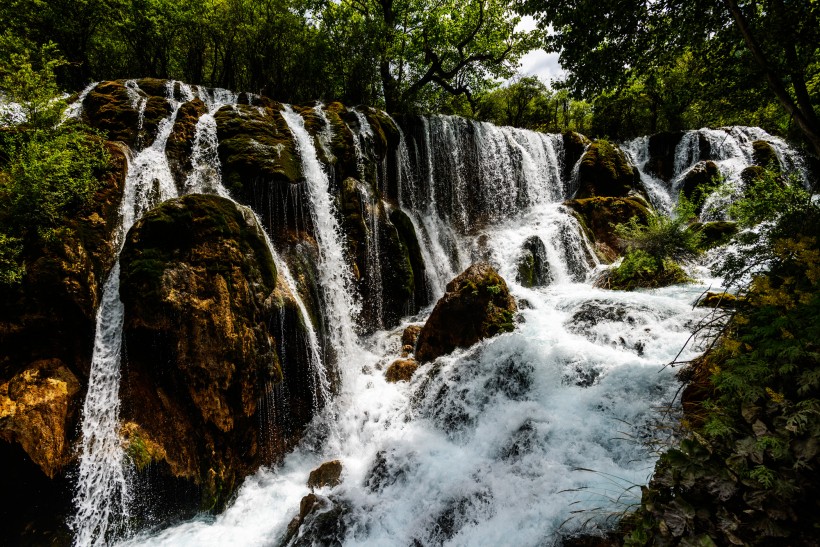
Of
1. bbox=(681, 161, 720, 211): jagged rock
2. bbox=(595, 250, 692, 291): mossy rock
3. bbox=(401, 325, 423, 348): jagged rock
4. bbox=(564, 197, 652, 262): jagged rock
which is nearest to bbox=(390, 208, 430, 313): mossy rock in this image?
bbox=(401, 325, 423, 348): jagged rock

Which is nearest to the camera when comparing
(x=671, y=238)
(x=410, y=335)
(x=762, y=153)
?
(x=410, y=335)

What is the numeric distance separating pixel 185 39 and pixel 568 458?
24.9 m

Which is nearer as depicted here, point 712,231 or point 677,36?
point 677,36

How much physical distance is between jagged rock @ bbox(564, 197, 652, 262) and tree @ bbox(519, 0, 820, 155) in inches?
285

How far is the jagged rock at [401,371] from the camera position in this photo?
8.12 meters

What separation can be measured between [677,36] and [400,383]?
8034 millimetres

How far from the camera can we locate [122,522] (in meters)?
5.53

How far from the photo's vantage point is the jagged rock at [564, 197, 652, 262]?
44.0 feet

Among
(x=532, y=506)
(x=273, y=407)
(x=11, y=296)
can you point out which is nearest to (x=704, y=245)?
(x=532, y=506)

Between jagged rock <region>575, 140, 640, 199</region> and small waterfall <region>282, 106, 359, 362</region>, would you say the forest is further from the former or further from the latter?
jagged rock <region>575, 140, 640, 199</region>

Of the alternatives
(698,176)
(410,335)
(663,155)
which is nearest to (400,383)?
(410,335)

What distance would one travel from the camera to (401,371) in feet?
27.0

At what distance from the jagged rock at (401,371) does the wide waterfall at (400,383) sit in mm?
286

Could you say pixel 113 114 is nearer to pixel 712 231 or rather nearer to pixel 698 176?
pixel 712 231
